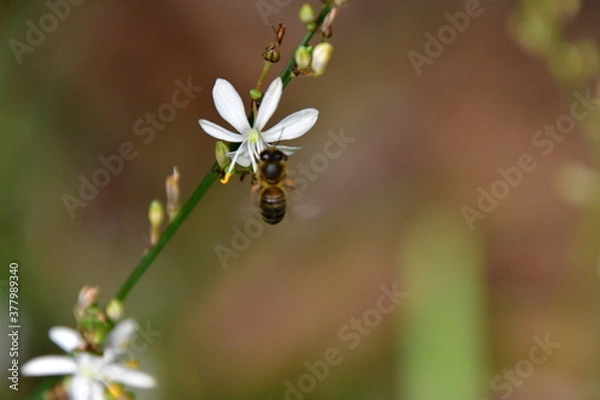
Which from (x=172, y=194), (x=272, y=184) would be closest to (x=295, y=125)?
(x=272, y=184)

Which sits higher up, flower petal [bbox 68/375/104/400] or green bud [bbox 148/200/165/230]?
green bud [bbox 148/200/165/230]

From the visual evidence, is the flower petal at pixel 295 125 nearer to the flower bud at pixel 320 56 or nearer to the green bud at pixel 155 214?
the flower bud at pixel 320 56

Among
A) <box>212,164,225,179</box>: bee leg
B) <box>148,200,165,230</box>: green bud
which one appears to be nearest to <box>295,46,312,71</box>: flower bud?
<box>212,164,225,179</box>: bee leg

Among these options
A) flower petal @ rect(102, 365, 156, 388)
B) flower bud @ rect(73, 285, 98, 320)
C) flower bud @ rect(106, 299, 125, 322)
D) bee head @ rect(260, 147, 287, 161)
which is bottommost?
flower petal @ rect(102, 365, 156, 388)

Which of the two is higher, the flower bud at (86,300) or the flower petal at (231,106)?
the flower petal at (231,106)

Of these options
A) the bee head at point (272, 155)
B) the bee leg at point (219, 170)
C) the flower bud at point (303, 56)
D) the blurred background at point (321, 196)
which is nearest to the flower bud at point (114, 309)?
the bee leg at point (219, 170)

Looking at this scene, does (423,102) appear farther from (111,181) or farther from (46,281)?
(46,281)

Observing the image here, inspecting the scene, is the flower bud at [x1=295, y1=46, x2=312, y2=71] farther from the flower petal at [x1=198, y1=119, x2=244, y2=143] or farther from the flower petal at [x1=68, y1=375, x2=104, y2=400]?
the flower petal at [x1=68, y1=375, x2=104, y2=400]
